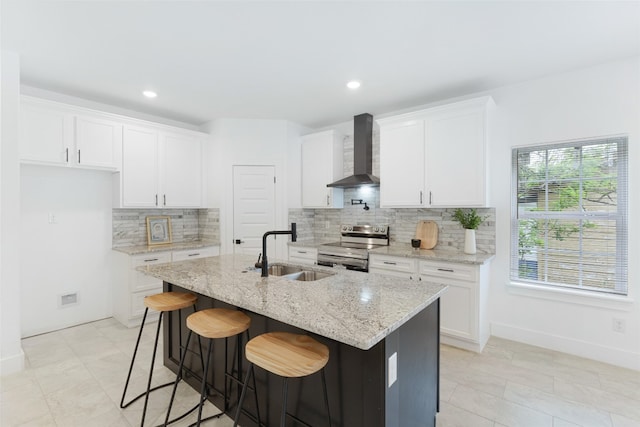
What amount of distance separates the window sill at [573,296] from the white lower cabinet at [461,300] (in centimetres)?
35

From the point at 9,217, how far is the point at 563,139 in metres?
5.12

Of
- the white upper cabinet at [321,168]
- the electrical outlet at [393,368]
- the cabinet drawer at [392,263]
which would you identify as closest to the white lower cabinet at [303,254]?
the white upper cabinet at [321,168]

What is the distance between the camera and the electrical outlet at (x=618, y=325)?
8.83 feet

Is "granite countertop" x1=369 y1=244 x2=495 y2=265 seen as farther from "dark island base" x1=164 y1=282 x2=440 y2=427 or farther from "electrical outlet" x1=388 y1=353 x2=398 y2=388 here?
"electrical outlet" x1=388 y1=353 x2=398 y2=388

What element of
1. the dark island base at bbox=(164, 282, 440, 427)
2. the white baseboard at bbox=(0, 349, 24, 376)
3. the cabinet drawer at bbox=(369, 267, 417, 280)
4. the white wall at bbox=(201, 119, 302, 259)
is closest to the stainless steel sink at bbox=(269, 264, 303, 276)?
the dark island base at bbox=(164, 282, 440, 427)

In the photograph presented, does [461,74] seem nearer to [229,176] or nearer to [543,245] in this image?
[543,245]

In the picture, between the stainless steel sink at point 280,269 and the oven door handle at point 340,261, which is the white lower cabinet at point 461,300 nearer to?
the oven door handle at point 340,261

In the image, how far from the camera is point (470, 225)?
3283 mm

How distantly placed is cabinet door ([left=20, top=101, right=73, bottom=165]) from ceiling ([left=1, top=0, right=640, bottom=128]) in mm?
337

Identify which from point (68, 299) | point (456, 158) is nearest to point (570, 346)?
point (456, 158)

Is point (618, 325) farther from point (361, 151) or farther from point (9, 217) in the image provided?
point (9, 217)

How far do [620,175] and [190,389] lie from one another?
4170 mm

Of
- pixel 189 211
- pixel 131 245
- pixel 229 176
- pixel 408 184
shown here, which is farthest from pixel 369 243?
pixel 131 245

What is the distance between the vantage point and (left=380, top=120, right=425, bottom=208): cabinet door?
3512mm
